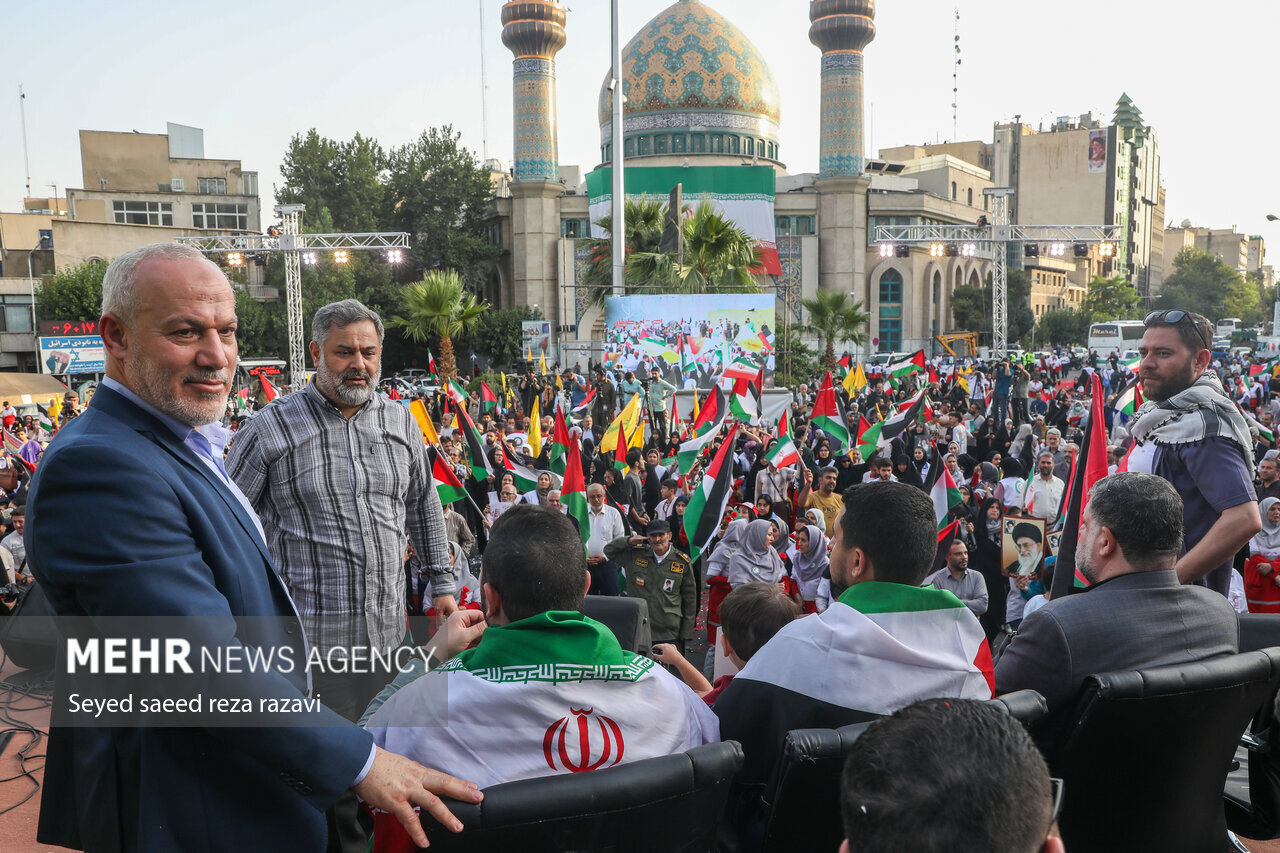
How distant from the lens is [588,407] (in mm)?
17359

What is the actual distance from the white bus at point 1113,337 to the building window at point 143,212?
45.3m

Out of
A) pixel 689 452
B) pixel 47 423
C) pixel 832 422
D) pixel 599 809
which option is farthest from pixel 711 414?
pixel 47 423

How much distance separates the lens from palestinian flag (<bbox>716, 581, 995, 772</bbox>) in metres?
2.29

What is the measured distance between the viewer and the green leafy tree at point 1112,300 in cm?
5897

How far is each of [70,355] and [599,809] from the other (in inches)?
1324

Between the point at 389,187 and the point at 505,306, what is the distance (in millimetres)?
8090

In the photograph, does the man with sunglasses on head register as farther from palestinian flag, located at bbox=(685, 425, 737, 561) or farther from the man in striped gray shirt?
palestinian flag, located at bbox=(685, 425, 737, 561)

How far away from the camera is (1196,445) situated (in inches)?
125

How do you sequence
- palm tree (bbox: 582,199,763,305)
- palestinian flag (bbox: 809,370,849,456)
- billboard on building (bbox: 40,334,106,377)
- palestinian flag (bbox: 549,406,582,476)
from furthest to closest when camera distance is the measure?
billboard on building (bbox: 40,334,106,377), palm tree (bbox: 582,199,763,305), palestinian flag (bbox: 809,370,849,456), palestinian flag (bbox: 549,406,582,476)

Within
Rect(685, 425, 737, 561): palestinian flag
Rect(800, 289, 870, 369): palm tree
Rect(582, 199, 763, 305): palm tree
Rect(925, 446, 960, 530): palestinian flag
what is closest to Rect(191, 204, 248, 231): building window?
Rect(582, 199, 763, 305): palm tree

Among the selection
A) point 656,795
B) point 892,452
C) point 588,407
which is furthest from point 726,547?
point 588,407

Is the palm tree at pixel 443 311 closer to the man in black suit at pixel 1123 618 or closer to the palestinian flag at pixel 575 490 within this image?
the palestinian flag at pixel 575 490

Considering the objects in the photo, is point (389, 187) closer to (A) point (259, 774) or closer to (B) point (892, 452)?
(B) point (892, 452)

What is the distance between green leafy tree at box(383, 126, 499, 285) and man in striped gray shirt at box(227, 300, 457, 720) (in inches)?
1698
